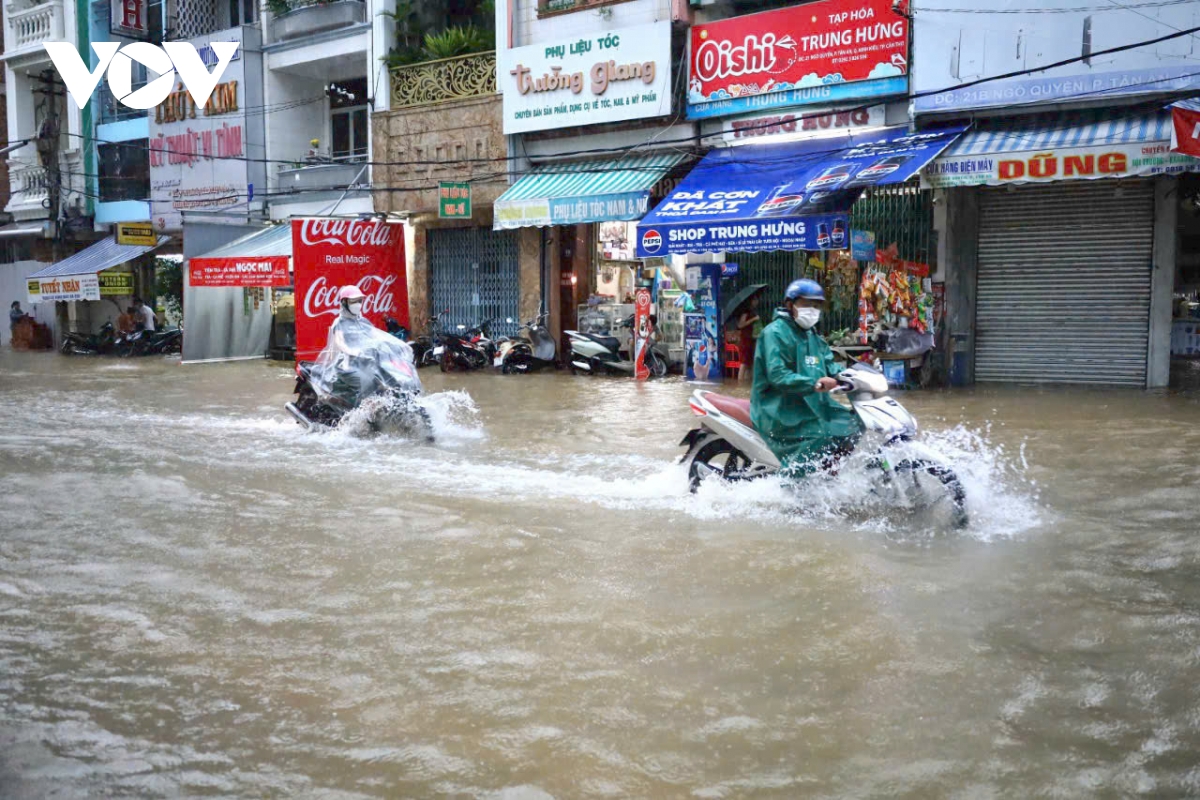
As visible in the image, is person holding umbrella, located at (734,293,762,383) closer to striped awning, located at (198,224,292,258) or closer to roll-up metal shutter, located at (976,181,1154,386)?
roll-up metal shutter, located at (976,181,1154,386)

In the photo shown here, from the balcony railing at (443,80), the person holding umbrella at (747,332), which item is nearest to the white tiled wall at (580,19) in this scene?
the balcony railing at (443,80)

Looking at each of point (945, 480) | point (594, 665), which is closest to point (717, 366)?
point (945, 480)

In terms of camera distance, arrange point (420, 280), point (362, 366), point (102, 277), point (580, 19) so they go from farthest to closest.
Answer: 1. point (102, 277)
2. point (420, 280)
3. point (580, 19)
4. point (362, 366)

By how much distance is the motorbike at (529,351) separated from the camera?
1844 centimetres

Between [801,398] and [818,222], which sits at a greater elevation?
[818,222]

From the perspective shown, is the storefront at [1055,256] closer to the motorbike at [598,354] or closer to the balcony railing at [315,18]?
the motorbike at [598,354]

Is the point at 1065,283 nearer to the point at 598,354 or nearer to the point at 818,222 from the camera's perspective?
the point at 818,222

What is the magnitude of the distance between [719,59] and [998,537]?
11.9 metres

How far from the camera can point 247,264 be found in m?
20.6

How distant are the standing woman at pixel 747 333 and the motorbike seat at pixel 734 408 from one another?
9.12 m

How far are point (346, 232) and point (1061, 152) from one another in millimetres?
12597

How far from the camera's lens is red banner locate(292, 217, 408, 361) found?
1952cm

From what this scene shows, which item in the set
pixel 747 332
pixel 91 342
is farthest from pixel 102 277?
pixel 747 332

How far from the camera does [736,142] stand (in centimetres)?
1656
